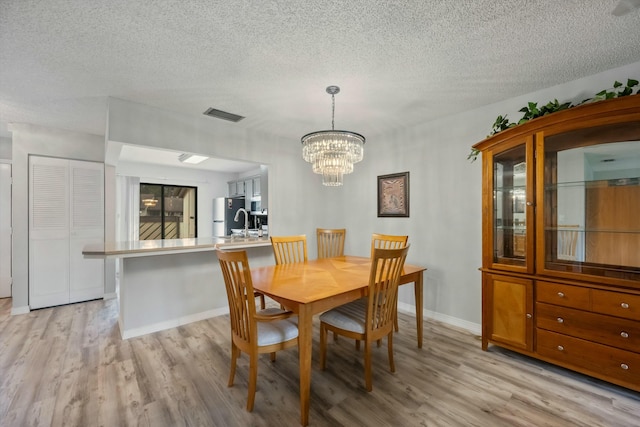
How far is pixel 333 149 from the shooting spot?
2396 millimetres

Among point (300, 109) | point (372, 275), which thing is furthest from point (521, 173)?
point (300, 109)

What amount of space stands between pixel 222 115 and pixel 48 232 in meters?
2.92

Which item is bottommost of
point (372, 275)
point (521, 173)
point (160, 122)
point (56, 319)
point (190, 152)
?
point (56, 319)

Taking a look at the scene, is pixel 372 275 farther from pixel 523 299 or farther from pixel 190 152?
pixel 190 152

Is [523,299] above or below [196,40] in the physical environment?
below

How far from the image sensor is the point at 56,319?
129 inches

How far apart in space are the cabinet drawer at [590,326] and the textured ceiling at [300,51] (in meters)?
1.88

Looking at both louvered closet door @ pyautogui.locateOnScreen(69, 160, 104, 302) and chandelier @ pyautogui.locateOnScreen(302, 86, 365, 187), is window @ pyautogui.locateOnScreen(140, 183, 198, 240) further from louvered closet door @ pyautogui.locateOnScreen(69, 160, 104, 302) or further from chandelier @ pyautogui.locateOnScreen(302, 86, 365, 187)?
chandelier @ pyautogui.locateOnScreen(302, 86, 365, 187)

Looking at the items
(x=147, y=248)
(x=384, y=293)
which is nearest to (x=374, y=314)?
(x=384, y=293)

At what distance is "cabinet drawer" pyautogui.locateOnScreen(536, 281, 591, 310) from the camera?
78.1 inches

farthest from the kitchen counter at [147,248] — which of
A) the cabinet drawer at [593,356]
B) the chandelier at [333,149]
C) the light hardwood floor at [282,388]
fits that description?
the cabinet drawer at [593,356]

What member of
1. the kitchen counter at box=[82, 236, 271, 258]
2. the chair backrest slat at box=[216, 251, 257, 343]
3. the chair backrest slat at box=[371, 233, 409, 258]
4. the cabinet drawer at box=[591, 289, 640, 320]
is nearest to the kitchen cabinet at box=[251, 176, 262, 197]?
the kitchen counter at box=[82, 236, 271, 258]

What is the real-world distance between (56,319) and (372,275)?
385 centimetres

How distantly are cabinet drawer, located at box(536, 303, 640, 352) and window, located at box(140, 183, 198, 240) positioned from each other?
651 cm
